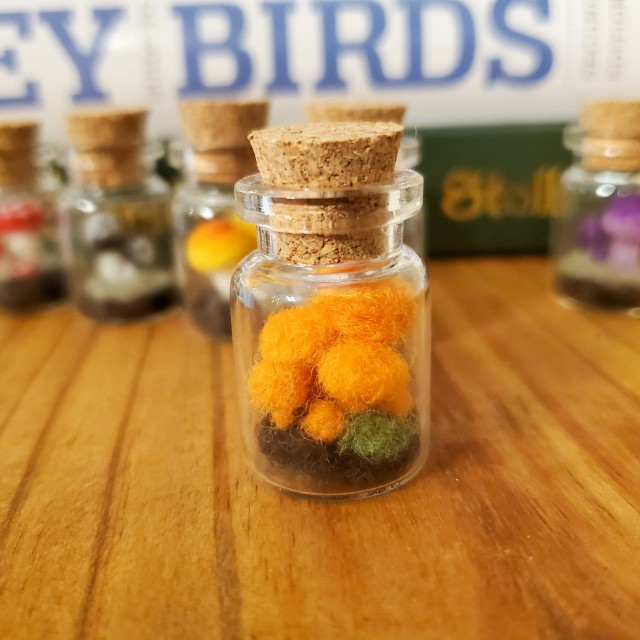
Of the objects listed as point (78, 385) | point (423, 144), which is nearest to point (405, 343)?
point (78, 385)

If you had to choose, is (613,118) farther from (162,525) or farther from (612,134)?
(162,525)

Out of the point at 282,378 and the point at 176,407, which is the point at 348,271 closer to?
the point at 282,378

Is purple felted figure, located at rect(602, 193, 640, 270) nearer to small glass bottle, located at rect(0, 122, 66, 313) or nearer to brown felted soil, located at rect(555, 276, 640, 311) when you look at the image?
brown felted soil, located at rect(555, 276, 640, 311)

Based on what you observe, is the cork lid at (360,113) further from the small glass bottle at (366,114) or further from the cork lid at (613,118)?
the cork lid at (613,118)

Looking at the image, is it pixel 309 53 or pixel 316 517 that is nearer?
pixel 316 517

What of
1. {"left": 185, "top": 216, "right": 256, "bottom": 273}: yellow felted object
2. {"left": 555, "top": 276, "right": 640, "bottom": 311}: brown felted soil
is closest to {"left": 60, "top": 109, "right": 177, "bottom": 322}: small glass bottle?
{"left": 185, "top": 216, "right": 256, "bottom": 273}: yellow felted object

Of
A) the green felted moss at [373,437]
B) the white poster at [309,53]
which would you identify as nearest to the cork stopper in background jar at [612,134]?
the white poster at [309,53]

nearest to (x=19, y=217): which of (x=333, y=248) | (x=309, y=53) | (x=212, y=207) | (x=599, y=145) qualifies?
(x=212, y=207)
